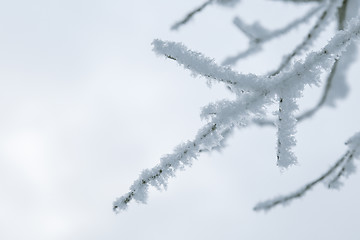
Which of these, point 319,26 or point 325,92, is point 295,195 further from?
point 319,26

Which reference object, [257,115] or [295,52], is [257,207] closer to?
[295,52]

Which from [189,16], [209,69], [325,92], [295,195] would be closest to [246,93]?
[209,69]

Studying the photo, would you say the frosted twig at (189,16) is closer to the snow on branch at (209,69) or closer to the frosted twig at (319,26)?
the frosted twig at (319,26)

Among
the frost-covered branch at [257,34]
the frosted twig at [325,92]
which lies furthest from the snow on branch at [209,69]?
the frost-covered branch at [257,34]

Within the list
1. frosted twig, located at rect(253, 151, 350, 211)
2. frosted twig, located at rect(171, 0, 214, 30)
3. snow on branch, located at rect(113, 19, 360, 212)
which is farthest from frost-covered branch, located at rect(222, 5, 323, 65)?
snow on branch, located at rect(113, 19, 360, 212)

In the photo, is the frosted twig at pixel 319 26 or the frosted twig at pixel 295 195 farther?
the frosted twig at pixel 319 26

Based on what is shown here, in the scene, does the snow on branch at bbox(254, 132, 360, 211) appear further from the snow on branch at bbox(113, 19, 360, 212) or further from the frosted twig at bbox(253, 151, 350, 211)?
the snow on branch at bbox(113, 19, 360, 212)
